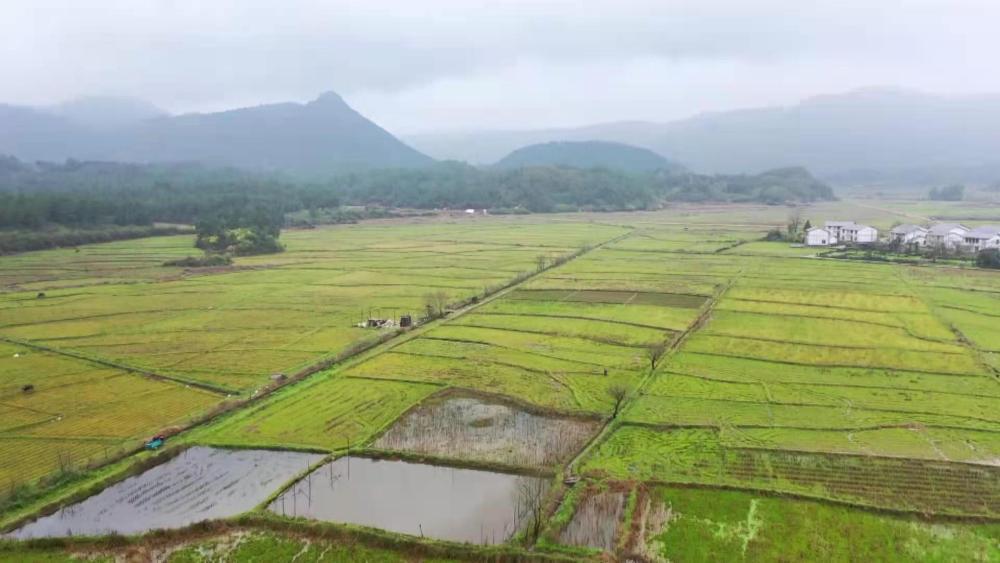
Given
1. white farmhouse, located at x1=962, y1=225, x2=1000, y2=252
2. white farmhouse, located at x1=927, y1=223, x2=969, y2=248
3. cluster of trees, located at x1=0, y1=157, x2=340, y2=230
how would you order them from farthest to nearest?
1. cluster of trees, located at x1=0, y1=157, x2=340, y2=230
2. white farmhouse, located at x1=927, y1=223, x2=969, y2=248
3. white farmhouse, located at x1=962, y1=225, x2=1000, y2=252

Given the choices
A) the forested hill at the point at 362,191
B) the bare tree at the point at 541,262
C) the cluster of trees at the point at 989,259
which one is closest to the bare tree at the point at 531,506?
the bare tree at the point at 541,262

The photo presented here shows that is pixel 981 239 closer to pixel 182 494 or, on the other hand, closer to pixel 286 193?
pixel 182 494

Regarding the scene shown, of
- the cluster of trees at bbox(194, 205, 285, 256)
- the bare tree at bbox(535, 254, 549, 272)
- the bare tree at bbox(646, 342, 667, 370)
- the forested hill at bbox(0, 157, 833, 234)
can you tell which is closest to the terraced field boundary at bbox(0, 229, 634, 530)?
the bare tree at bbox(535, 254, 549, 272)

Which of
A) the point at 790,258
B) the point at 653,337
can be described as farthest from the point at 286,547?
the point at 790,258

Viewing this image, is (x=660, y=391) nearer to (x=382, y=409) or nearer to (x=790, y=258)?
(x=382, y=409)

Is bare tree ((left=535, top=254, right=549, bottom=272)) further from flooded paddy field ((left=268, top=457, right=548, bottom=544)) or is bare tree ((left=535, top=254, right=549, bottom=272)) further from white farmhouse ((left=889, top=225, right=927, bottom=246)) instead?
flooded paddy field ((left=268, top=457, right=548, bottom=544))

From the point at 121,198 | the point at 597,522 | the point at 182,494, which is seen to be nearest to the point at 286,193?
the point at 121,198
